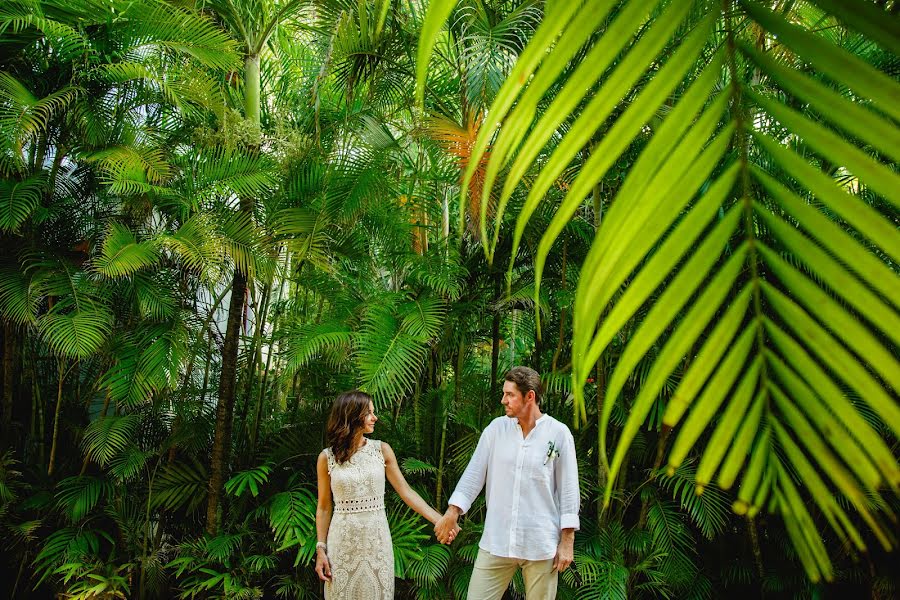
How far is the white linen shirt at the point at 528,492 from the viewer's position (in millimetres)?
3371

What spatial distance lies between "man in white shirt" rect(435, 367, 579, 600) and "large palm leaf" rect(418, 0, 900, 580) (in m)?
3.15

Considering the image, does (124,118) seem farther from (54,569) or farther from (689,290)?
(689,290)

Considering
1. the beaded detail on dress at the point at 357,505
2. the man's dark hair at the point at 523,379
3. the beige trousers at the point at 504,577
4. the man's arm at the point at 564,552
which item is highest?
the man's dark hair at the point at 523,379

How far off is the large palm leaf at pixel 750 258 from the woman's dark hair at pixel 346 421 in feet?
10.3

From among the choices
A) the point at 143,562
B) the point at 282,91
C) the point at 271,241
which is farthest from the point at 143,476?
the point at 282,91

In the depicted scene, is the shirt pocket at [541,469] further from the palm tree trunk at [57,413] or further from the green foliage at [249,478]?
the palm tree trunk at [57,413]

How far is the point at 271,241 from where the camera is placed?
15.8 feet

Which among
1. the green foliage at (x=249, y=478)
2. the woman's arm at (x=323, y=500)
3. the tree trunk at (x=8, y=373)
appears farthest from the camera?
the tree trunk at (x=8, y=373)

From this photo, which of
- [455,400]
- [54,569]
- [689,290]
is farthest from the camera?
[455,400]

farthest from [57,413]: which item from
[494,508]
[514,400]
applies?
[514,400]

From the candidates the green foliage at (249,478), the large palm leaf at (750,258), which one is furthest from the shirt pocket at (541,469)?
the large palm leaf at (750,258)

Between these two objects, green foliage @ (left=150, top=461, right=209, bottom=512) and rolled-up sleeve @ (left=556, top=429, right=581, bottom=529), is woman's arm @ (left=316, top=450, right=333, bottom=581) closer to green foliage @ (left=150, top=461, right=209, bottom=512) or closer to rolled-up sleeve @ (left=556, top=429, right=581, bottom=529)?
rolled-up sleeve @ (left=556, top=429, right=581, bottom=529)

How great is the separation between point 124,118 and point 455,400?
117 inches

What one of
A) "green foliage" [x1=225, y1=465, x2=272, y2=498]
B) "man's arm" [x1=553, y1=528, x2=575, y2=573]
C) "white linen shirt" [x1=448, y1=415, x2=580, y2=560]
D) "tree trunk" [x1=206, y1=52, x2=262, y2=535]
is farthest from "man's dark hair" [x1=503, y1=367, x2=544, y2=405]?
"tree trunk" [x1=206, y1=52, x2=262, y2=535]
